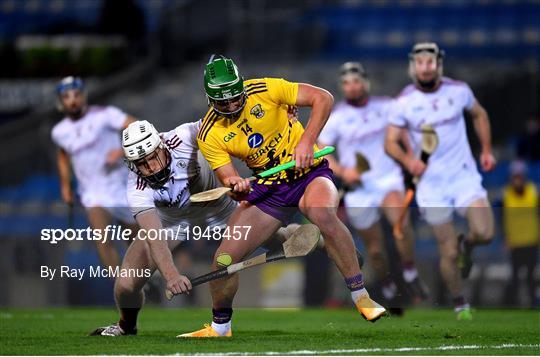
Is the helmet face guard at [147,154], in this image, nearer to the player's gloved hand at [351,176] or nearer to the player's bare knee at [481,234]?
the player's bare knee at [481,234]

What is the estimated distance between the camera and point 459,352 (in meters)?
7.21

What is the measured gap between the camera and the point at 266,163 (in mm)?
8352

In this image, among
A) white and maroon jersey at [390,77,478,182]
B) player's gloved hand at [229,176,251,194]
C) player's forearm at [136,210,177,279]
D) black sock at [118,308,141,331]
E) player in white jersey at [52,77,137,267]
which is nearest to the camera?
player's gloved hand at [229,176,251,194]

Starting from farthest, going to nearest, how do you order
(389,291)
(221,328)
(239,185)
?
1. (389,291)
2. (221,328)
3. (239,185)

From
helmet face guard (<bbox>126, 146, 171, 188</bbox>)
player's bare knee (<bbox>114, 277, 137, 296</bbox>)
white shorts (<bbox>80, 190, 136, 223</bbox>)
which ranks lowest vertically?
player's bare knee (<bbox>114, 277, 137, 296</bbox>)

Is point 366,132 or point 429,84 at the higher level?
point 429,84

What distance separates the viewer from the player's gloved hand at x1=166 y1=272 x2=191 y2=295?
7879mm

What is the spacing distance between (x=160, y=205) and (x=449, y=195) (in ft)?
9.95

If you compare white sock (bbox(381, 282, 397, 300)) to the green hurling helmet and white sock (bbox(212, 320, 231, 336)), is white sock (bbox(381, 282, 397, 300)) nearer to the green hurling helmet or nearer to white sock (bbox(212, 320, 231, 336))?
white sock (bbox(212, 320, 231, 336))

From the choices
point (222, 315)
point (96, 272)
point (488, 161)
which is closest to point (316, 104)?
point (222, 315)

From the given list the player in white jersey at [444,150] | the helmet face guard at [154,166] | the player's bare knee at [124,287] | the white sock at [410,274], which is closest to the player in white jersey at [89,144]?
the player in white jersey at [444,150]

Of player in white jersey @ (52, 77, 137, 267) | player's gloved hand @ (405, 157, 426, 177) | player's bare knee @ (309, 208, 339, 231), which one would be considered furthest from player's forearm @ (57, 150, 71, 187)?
player's bare knee @ (309, 208, 339, 231)

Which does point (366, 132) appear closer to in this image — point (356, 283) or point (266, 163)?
point (266, 163)

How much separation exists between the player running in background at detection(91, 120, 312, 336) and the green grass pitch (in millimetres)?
314
